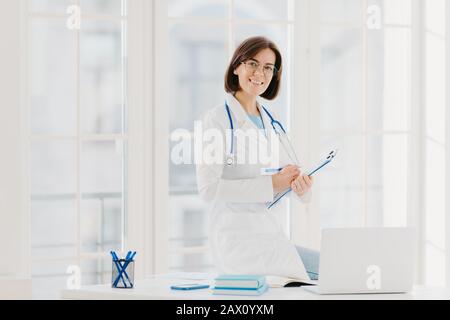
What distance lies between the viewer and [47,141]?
387cm

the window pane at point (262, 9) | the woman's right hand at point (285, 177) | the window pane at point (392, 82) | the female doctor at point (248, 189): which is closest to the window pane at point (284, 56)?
the window pane at point (262, 9)

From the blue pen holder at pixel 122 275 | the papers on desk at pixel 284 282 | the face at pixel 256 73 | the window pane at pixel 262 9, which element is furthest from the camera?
the window pane at pixel 262 9

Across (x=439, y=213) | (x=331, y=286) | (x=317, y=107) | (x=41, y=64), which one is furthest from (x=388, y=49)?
(x=331, y=286)

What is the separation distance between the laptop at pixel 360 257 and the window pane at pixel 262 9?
2.13m

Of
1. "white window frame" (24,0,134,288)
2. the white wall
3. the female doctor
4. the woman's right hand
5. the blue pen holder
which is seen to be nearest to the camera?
the blue pen holder

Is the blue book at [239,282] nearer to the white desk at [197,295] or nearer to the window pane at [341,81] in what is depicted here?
the white desk at [197,295]

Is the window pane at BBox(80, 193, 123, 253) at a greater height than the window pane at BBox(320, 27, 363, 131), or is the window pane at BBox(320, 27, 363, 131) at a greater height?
the window pane at BBox(320, 27, 363, 131)

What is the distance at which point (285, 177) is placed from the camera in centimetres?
291

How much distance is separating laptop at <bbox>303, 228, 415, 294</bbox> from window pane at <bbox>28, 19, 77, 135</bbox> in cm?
199

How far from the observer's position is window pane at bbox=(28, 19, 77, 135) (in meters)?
3.86

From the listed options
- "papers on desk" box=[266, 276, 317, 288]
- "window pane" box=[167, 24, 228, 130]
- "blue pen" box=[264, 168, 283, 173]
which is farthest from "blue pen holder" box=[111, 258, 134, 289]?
"window pane" box=[167, 24, 228, 130]

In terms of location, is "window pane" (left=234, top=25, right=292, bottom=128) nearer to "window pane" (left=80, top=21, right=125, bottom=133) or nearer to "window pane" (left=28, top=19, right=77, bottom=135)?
"window pane" (left=80, top=21, right=125, bottom=133)

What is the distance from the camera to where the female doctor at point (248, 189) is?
9.11 ft
